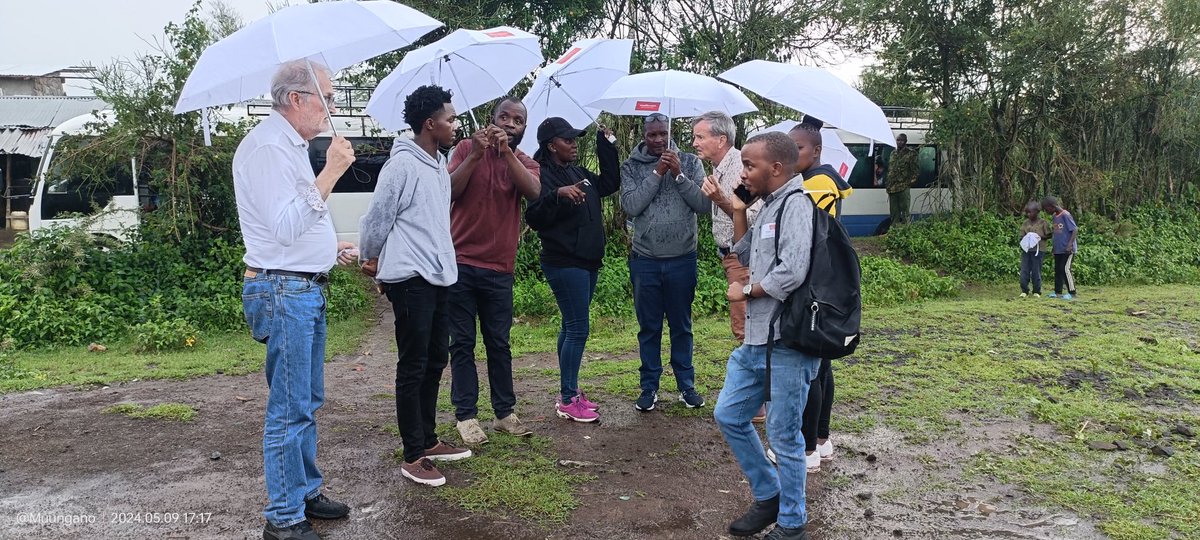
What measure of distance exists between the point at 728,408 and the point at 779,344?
377mm

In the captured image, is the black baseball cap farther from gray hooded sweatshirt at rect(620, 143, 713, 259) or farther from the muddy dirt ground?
the muddy dirt ground

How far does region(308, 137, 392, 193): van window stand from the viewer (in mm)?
12375

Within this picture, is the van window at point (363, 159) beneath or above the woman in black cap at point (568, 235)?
above

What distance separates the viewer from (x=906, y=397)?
5832mm

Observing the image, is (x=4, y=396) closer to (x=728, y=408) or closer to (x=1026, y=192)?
(x=728, y=408)

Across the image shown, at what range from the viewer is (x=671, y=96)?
520 cm

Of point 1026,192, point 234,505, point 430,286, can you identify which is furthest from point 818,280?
point 1026,192

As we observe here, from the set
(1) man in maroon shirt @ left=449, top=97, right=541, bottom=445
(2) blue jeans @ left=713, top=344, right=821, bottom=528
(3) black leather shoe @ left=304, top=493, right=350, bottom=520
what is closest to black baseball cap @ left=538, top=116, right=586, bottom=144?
(1) man in maroon shirt @ left=449, top=97, right=541, bottom=445

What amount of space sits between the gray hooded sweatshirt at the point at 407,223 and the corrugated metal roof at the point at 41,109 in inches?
742

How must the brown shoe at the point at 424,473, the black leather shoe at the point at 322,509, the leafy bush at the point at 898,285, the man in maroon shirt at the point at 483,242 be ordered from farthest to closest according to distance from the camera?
the leafy bush at the point at 898,285 → the man in maroon shirt at the point at 483,242 → the brown shoe at the point at 424,473 → the black leather shoe at the point at 322,509

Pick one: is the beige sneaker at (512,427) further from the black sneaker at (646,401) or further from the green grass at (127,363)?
the green grass at (127,363)

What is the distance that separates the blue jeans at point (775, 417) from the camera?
11.2 feet

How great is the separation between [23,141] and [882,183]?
1760 cm

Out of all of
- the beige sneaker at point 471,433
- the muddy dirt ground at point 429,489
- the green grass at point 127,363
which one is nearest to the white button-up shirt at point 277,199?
the muddy dirt ground at point 429,489
